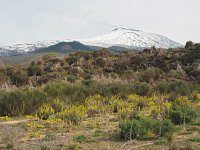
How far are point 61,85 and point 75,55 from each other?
2193cm

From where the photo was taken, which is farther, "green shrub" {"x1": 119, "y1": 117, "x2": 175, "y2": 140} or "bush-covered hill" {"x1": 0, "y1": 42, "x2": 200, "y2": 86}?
"bush-covered hill" {"x1": 0, "y1": 42, "x2": 200, "y2": 86}

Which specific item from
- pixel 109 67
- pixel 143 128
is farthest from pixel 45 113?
pixel 109 67

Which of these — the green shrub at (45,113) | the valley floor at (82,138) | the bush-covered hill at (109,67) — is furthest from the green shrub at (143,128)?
the bush-covered hill at (109,67)

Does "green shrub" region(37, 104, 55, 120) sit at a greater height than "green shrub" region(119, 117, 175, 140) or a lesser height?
lesser

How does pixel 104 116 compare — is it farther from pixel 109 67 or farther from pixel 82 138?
pixel 109 67

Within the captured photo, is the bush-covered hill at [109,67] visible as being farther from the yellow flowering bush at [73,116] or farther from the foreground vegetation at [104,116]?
the yellow flowering bush at [73,116]

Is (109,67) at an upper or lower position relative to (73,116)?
upper

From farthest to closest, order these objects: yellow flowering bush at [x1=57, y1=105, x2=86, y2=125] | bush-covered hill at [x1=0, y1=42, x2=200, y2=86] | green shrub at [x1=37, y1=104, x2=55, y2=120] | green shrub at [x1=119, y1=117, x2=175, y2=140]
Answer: bush-covered hill at [x1=0, y1=42, x2=200, y2=86]
green shrub at [x1=37, y1=104, x2=55, y2=120]
yellow flowering bush at [x1=57, y1=105, x2=86, y2=125]
green shrub at [x1=119, y1=117, x2=175, y2=140]

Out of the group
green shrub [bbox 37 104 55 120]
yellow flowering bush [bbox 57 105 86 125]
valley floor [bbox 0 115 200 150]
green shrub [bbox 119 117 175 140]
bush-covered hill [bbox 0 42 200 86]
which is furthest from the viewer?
bush-covered hill [bbox 0 42 200 86]

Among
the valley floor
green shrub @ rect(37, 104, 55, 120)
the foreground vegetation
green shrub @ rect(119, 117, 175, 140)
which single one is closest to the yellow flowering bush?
the foreground vegetation

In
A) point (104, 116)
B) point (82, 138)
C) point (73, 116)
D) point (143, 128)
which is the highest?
point (143, 128)

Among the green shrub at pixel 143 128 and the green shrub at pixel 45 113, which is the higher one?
the green shrub at pixel 143 128

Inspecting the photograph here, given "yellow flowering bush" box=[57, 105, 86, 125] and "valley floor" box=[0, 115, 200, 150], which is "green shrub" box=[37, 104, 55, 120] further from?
"yellow flowering bush" box=[57, 105, 86, 125]

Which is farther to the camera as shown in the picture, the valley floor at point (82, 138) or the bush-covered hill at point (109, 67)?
the bush-covered hill at point (109, 67)
